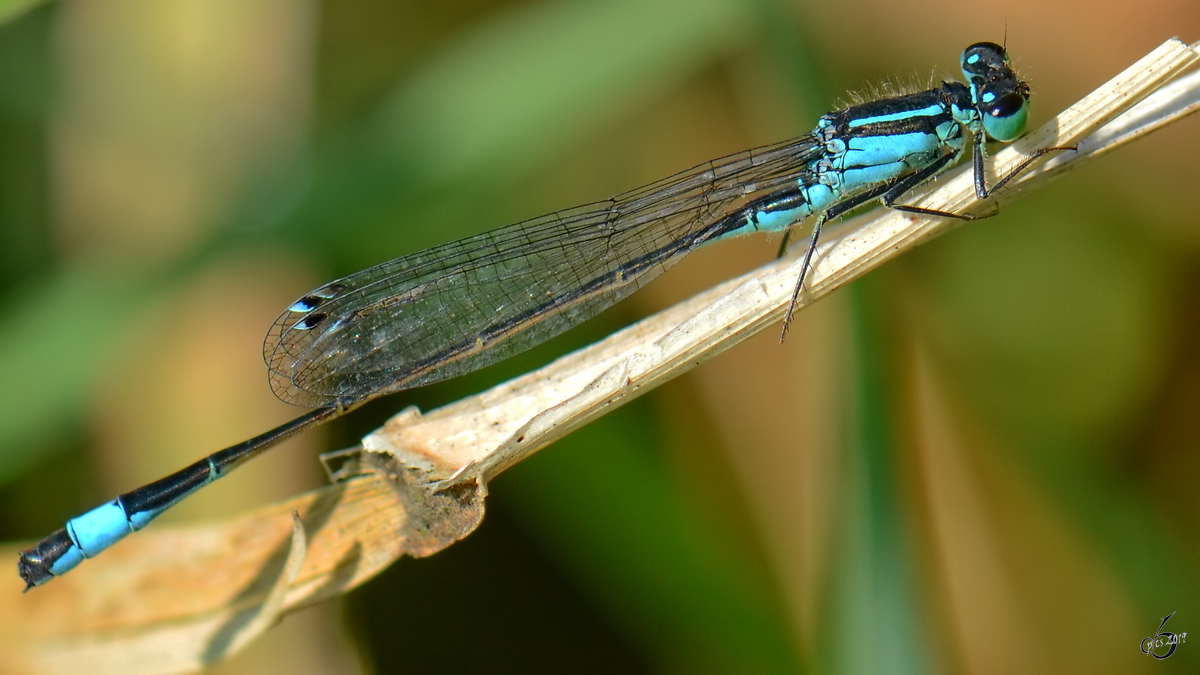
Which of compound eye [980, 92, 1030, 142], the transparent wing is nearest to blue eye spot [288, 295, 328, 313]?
the transparent wing

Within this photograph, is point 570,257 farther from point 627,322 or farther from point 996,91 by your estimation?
point 996,91

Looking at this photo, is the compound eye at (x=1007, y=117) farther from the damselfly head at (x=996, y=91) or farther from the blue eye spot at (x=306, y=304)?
the blue eye spot at (x=306, y=304)

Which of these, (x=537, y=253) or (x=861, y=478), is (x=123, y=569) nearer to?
(x=537, y=253)

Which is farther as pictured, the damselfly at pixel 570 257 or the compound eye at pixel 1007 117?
the damselfly at pixel 570 257

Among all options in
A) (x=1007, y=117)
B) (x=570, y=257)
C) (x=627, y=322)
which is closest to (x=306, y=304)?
(x=570, y=257)

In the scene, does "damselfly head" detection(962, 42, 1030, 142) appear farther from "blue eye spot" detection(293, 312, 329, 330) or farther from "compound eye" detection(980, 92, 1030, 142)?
"blue eye spot" detection(293, 312, 329, 330)

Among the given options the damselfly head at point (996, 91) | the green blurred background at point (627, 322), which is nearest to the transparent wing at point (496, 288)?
the green blurred background at point (627, 322)

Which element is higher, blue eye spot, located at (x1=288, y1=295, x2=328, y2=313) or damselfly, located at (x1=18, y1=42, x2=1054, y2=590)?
blue eye spot, located at (x1=288, y1=295, x2=328, y2=313)
